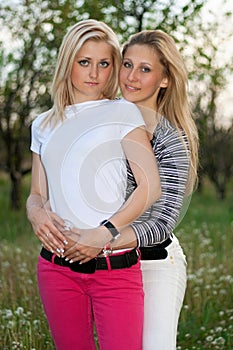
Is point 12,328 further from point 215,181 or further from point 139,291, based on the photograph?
point 215,181

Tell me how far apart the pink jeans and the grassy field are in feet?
3.63

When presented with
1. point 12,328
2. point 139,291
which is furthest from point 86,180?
point 12,328

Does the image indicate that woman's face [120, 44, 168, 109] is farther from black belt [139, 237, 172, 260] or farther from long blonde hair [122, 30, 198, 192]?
black belt [139, 237, 172, 260]

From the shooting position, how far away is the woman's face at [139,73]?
11.0 ft

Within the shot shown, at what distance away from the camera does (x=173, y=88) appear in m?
3.45

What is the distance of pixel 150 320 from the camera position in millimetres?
3215

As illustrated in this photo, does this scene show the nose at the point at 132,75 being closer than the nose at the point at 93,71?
No

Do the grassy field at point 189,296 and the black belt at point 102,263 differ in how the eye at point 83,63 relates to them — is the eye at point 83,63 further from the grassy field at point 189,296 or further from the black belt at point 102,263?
the grassy field at point 189,296

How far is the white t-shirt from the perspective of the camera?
3.07 m

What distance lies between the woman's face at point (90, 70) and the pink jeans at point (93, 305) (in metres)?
0.82

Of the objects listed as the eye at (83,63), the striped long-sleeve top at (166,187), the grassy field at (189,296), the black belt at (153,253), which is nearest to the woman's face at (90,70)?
the eye at (83,63)

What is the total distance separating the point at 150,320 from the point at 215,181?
1544 centimetres

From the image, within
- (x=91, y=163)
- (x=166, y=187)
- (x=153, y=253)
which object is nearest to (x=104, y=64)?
(x=91, y=163)

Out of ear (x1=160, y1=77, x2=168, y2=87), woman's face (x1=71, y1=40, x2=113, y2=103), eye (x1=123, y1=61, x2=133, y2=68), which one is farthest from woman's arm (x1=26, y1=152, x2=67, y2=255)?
ear (x1=160, y1=77, x2=168, y2=87)
